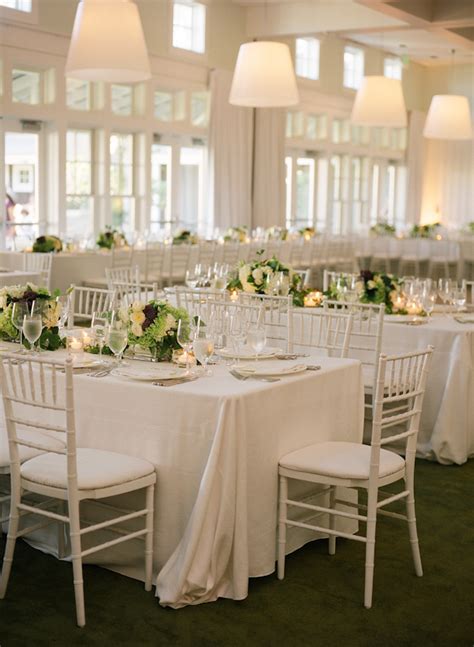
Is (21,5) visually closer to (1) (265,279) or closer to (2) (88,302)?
(2) (88,302)

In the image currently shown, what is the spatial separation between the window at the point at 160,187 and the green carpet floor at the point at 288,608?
1044cm

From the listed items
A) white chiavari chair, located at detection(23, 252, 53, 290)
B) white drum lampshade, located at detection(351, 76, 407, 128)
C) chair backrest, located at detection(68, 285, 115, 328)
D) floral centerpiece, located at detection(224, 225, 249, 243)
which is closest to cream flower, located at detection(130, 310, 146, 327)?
chair backrest, located at detection(68, 285, 115, 328)

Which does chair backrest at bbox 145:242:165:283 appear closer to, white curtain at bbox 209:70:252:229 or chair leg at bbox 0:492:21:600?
white curtain at bbox 209:70:252:229

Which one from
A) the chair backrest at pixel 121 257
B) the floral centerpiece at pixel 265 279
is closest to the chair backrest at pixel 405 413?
the floral centerpiece at pixel 265 279

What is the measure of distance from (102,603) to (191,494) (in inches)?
20.5

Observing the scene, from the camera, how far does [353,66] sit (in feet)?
59.4

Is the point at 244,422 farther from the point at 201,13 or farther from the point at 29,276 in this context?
the point at 201,13

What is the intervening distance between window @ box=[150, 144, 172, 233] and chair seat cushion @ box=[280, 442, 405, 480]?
1048cm

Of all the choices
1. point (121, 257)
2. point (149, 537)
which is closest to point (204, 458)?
point (149, 537)

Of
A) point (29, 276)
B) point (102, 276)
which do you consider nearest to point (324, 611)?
point (29, 276)

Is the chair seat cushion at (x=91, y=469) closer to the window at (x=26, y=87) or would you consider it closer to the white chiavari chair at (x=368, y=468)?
the white chiavari chair at (x=368, y=468)

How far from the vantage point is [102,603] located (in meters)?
3.58

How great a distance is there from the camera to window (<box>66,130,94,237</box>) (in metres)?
12.6

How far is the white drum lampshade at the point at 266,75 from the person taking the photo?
7.94 meters
